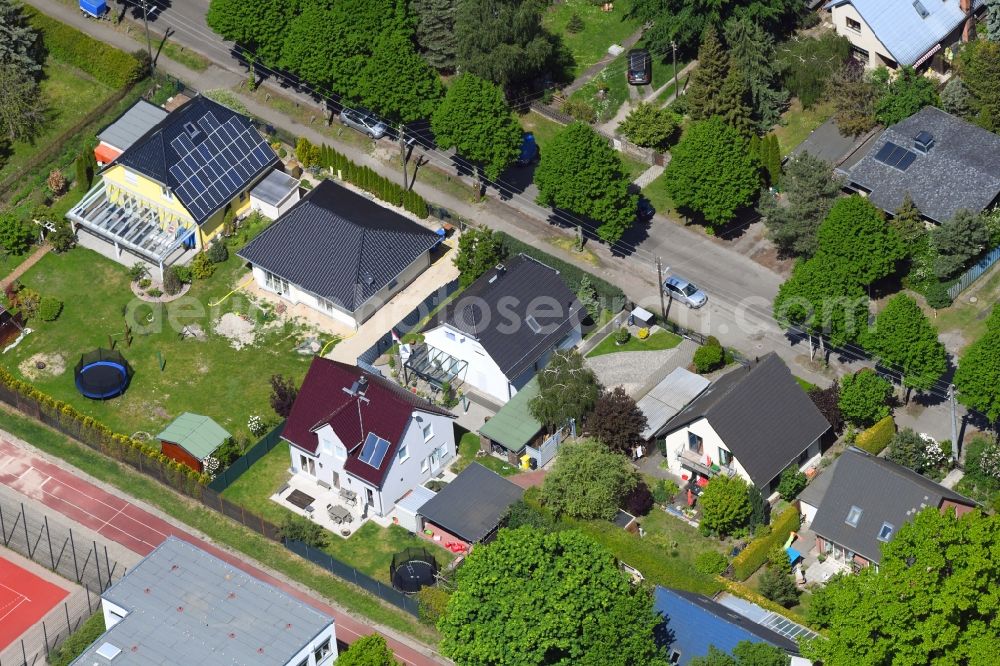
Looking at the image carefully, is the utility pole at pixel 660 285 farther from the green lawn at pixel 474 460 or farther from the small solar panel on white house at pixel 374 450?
the small solar panel on white house at pixel 374 450

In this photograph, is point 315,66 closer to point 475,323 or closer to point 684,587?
point 475,323

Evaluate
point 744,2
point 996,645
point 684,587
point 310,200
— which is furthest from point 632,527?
point 744,2

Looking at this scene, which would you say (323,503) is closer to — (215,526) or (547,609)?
(215,526)

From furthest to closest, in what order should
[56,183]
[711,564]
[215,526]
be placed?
[56,183] < [215,526] < [711,564]

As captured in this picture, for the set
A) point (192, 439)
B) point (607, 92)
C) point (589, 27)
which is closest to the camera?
point (192, 439)


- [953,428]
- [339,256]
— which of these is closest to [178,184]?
[339,256]

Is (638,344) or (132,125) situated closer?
(638,344)

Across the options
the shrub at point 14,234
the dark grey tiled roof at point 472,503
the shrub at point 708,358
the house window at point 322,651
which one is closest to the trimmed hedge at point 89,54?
the shrub at point 14,234
